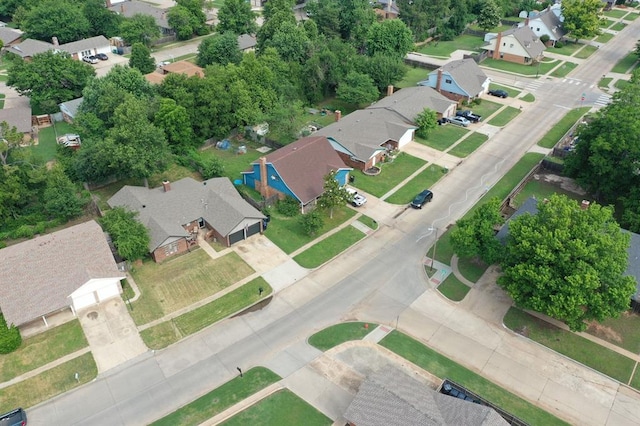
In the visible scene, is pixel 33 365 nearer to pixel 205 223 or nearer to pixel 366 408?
pixel 205 223

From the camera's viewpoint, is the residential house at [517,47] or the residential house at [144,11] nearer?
the residential house at [517,47]

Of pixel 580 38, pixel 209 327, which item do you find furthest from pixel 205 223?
pixel 580 38

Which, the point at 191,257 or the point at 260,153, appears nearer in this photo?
the point at 191,257

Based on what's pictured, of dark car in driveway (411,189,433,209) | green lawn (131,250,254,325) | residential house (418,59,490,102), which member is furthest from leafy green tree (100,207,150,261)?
residential house (418,59,490,102)

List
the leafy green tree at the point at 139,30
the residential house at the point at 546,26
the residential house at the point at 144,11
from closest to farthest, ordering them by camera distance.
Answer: the leafy green tree at the point at 139,30, the residential house at the point at 546,26, the residential house at the point at 144,11

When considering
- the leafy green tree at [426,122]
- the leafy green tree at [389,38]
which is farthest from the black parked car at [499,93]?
the leafy green tree at [426,122]

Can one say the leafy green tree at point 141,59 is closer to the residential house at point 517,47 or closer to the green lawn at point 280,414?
the residential house at point 517,47

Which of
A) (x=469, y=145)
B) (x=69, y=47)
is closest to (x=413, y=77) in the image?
(x=469, y=145)

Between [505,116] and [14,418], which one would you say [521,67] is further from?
[14,418]
